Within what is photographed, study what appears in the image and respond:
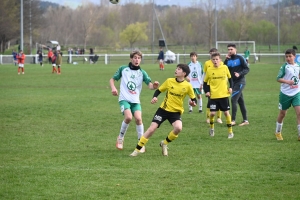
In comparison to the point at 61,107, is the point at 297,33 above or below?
above

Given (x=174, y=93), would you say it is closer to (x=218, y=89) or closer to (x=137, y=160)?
(x=137, y=160)

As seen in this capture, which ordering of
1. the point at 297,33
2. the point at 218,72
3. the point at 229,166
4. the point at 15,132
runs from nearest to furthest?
the point at 229,166 → the point at 218,72 → the point at 15,132 → the point at 297,33

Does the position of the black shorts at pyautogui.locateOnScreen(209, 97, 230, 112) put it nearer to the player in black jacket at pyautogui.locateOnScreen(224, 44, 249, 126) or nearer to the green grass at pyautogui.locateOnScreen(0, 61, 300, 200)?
the green grass at pyautogui.locateOnScreen(0, 61, 300, 200)

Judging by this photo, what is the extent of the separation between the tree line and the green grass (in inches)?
1868

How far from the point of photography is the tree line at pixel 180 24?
6906cm

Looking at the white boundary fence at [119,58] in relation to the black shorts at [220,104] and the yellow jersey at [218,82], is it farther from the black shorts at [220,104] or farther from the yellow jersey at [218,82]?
the black shorts at [220,104]

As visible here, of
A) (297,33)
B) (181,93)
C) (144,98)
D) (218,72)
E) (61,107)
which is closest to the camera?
(181,93)

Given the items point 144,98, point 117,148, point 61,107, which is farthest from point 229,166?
point 144,98

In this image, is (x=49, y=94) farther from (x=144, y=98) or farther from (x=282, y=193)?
(x=282, y=193)

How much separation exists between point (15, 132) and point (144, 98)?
33.1 ft

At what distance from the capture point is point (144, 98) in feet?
76.8

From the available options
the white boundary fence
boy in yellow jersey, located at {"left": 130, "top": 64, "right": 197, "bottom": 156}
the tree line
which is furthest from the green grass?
the tree line

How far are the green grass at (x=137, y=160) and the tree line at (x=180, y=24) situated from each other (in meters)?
47.4

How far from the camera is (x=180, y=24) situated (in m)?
91.4
